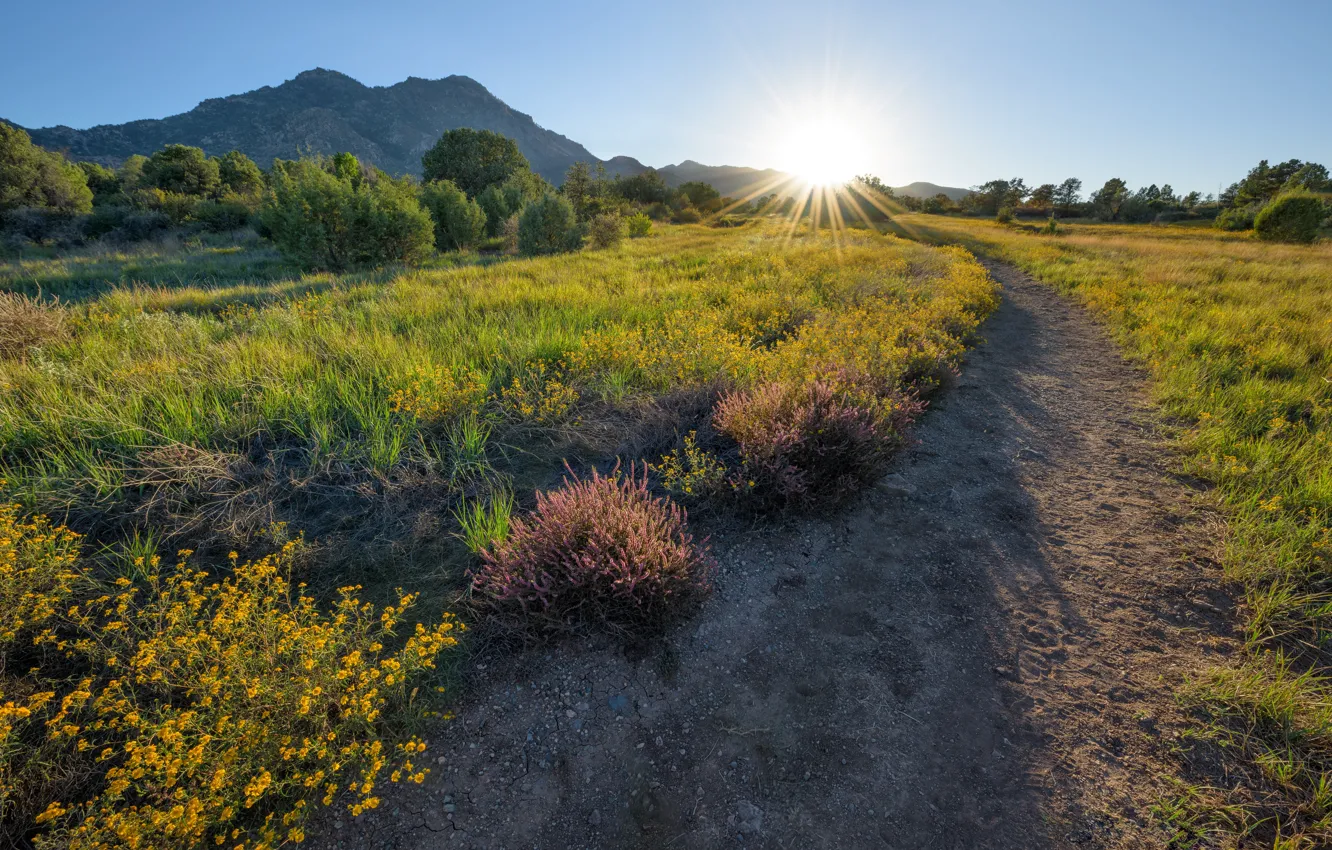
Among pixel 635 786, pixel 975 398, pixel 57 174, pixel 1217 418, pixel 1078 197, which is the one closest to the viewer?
pixel 635 786

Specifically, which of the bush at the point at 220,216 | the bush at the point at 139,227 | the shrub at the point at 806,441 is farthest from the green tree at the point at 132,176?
the shrub at the point at 806,441

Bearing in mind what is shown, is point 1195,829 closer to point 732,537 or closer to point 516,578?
point 732,537

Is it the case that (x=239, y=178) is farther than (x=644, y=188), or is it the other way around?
(x=644, y=188)

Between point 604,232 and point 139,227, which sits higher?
point 604,232

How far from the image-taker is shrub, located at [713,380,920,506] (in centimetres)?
386

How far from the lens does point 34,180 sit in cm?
2712

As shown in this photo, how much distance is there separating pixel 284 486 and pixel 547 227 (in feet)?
55.8

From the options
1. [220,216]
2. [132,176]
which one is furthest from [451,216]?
[132,176]

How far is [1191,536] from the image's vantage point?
3.82 metres

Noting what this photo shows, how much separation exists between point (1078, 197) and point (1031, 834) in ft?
277

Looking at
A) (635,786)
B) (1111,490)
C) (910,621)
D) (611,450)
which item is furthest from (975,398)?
(635,786)

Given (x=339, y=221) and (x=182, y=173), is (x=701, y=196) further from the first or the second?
(x=339, y=221)

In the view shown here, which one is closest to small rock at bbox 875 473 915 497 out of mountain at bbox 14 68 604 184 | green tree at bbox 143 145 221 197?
green tree at bbox 143 145 221 197

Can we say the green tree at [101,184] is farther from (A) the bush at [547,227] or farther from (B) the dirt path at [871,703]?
(B) the dirt path at [871,703]
